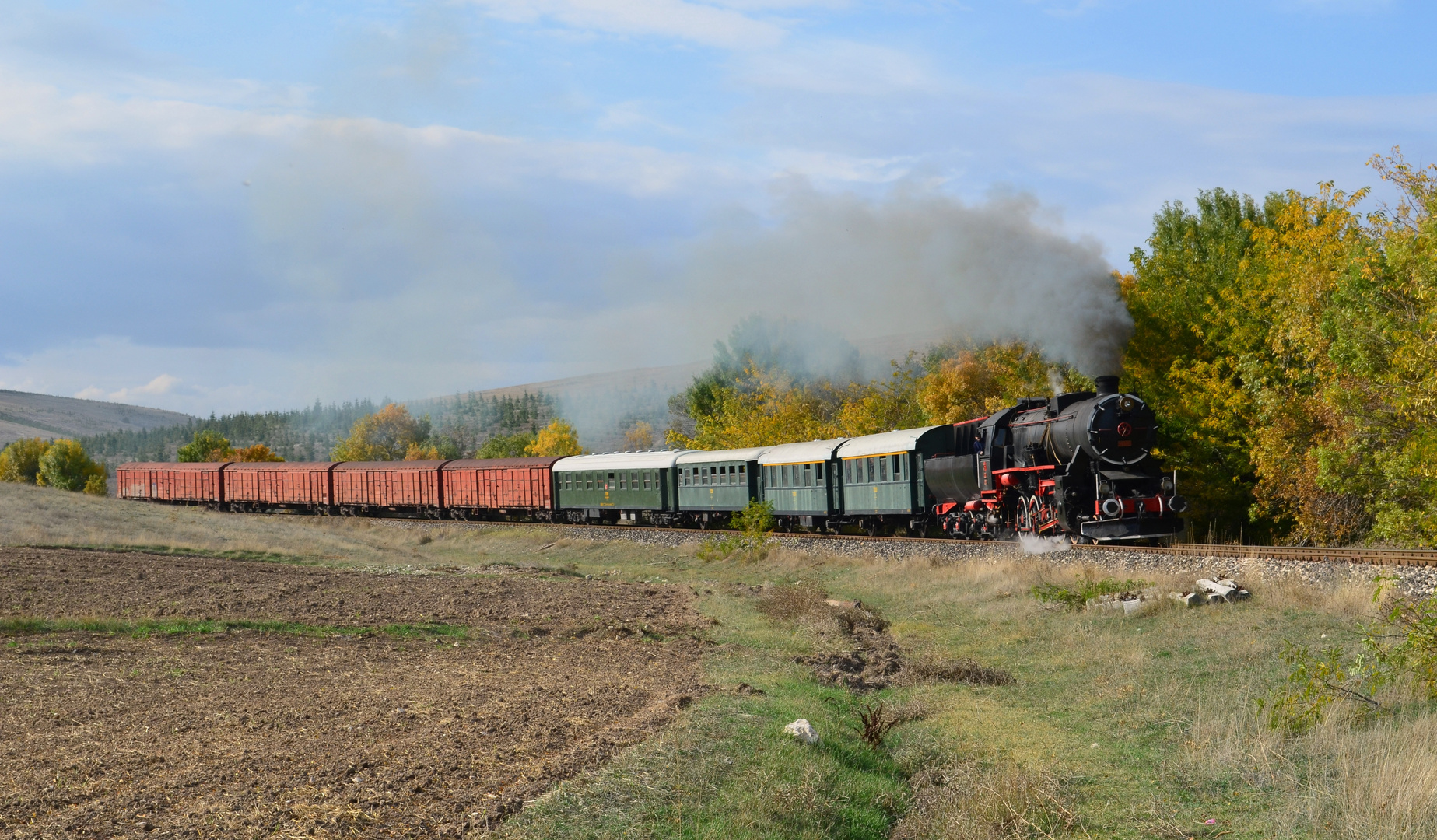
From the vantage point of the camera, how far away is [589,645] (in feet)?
48.0

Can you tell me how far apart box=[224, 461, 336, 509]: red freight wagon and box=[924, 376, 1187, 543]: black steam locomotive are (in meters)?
43.7

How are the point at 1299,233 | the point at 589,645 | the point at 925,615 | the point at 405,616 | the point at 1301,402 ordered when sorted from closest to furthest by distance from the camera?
the point at 589,645
the point at 405,616
the point at 925,615
the point at 1301,402
the point at 1299,233

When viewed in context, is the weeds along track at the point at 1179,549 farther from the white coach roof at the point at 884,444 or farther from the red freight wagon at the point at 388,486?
the red freight wagon at the point at 388,486

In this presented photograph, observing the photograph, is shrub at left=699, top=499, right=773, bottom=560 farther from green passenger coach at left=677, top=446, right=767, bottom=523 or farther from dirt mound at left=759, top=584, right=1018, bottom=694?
dirt mound at left=759, top=584, right=1018, bottom=694

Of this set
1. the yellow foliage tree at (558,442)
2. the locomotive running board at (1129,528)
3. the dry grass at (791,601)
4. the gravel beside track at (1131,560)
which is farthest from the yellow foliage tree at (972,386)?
the yellow foliage tree at (558,442)

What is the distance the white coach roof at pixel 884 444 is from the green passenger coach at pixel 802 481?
0.70m

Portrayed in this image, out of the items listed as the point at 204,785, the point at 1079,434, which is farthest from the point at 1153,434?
the point at 204,785

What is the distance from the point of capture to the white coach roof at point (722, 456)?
38000 mm

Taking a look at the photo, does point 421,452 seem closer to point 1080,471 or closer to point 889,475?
point 889,475

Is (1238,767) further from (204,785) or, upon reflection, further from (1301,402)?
(1301,402)

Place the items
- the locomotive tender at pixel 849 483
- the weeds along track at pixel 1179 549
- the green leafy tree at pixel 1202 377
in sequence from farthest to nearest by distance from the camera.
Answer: the green leafy tree at pixel 1202 377, the locomotive tender at pixel 849 483, the weeds along track at pixel 1179 549

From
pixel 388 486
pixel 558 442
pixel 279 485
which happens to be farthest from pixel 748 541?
pixel 558 442

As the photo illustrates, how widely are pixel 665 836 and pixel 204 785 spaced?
10.6 feet

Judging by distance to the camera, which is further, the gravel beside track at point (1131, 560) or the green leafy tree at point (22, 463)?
the green leafy tree at point (22, 463)
